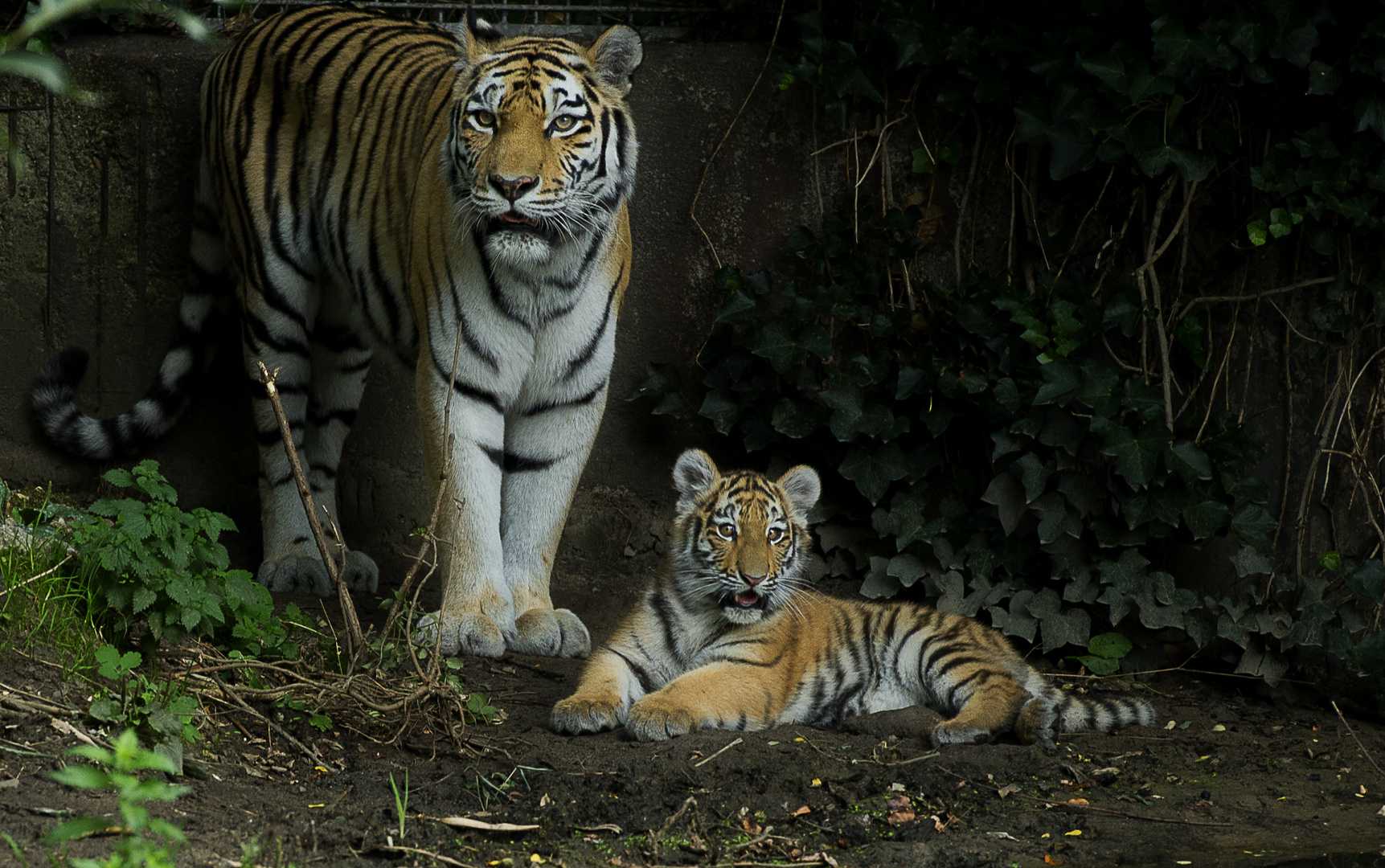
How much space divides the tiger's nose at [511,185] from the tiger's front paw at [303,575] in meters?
1.68

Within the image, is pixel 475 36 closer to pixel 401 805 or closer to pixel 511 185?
pixel 511 185

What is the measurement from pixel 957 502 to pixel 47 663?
3.00 m

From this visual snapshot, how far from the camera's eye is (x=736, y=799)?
3041mm

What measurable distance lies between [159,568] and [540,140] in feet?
5.58

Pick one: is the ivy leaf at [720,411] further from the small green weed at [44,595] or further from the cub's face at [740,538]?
the small green weed at [44,595]

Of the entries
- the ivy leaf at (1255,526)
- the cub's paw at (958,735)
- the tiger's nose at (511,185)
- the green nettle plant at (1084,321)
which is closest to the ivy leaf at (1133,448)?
the green nettle plant at (1084,321)

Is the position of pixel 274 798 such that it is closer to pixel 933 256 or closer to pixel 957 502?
pixel 957 502

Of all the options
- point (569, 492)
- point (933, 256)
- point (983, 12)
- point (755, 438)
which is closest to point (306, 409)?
point (569, 492)

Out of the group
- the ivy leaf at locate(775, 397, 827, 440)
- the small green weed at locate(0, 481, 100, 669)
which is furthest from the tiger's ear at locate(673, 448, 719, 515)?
the small green weed at locate(0, 481, 100, 669)

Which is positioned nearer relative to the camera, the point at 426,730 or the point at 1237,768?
the point at 426,730

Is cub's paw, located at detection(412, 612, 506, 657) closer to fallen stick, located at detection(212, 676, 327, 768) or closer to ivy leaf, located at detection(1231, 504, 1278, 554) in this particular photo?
fallen stick, located at detection(212, 676, 327, 768)

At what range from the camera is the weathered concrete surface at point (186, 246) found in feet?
16.6

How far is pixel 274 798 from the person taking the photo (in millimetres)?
2842

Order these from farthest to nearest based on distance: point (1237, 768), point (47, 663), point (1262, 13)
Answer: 1. point (1262, 13)
2. point (1237, 768)
3. point (47, 663)
